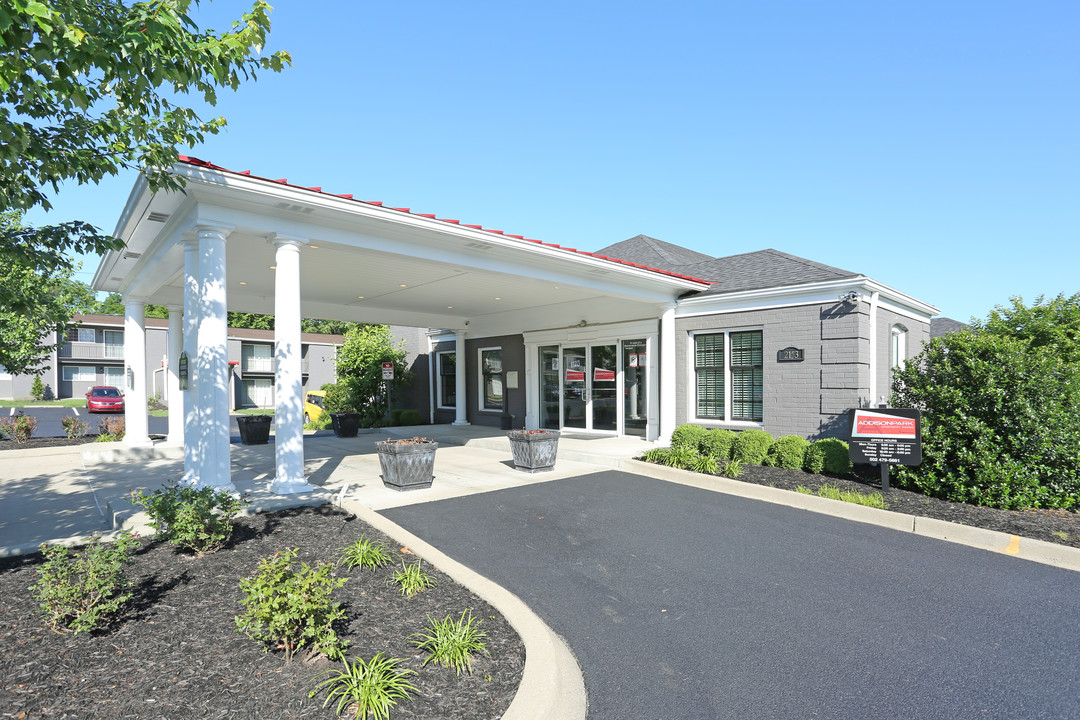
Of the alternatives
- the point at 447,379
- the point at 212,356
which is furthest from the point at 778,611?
the point at 447,379

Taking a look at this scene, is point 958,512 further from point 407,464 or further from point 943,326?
point 943,326

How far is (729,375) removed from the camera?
11.4 meters

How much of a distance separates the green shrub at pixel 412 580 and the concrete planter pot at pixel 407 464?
11.5 ft

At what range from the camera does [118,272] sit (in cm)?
1093

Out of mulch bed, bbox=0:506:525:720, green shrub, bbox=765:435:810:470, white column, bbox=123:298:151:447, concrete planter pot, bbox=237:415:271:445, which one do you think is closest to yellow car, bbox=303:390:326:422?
concrete planter pot, bbox=237:415:271:445

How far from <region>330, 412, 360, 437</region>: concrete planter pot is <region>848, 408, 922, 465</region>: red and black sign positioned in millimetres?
12590

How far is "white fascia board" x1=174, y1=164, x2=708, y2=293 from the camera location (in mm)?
5916

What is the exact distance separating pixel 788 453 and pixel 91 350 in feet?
146

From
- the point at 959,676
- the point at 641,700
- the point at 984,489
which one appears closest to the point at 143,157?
the point at 641,700

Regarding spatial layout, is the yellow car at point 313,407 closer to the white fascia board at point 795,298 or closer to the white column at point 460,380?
the white column at point 460,380

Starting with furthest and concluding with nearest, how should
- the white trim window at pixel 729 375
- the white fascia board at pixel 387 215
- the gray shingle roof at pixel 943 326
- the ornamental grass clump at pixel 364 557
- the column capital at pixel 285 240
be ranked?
1. the gray shingle roof at pixel 943 326
2. the white trim window at pixel 729 375
3. the column capital at pixel 285 240
4. the white fascia board at pixel 387 215
5. the ornamental grass clump at pixel 364 557

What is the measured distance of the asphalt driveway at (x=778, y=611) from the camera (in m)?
2.95

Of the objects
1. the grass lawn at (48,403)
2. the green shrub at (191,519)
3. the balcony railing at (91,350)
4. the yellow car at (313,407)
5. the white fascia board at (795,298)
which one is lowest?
the grass lawn at (48,403)

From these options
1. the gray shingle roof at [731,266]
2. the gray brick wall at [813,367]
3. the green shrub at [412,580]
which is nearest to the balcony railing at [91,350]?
the gray shingle roof at [731,266]
